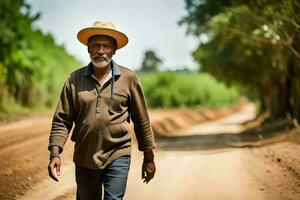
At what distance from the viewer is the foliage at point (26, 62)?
98.8 ft

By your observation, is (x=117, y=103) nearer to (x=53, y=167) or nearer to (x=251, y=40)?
(x=53, y=167)

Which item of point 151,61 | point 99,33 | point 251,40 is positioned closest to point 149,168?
point 99,33

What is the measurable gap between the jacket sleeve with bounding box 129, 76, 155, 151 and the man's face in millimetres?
305

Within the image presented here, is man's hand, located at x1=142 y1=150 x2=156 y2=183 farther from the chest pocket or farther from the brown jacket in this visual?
the chest pocket

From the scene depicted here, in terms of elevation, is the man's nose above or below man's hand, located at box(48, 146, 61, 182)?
above

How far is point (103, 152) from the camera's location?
5172mm

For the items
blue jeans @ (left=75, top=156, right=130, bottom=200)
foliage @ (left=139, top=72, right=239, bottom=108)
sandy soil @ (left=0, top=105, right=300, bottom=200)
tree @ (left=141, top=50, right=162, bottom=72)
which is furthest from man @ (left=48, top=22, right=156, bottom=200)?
tree @ (left=141, top=50, right=162, bottom=72)

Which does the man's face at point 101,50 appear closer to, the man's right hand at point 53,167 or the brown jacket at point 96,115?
the brown jacket at point 96,115

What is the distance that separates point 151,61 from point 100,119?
142901 mm

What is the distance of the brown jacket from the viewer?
16.9 ft

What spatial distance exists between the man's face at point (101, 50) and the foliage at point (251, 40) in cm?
1204

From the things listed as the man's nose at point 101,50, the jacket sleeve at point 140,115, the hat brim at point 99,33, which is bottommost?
the jacket sleeve at point 140,115

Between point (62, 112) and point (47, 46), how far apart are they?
Answer: 41.8 meters

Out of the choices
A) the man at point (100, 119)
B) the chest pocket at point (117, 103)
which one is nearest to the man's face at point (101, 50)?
the man at point (100, 119)
